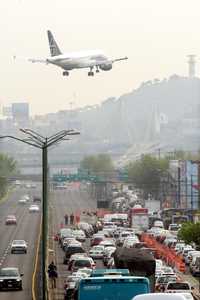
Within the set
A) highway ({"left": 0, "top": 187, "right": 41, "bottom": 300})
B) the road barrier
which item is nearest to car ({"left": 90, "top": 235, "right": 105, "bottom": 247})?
the road barrier

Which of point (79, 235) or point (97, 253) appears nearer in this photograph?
point (97, 253)

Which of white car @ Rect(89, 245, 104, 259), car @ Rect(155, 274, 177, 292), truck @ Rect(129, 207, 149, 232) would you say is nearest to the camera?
car @ Rect(155, 274, 177, 292)

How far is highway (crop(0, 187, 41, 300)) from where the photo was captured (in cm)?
4756

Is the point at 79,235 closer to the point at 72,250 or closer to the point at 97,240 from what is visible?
the point at 97,240

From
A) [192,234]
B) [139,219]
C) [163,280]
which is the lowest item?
[163,280]

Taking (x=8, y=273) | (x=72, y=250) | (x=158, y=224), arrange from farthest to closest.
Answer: (x=158, y=224) → (x=72, y=250) → (x=8, y=273)

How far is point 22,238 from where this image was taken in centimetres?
8694

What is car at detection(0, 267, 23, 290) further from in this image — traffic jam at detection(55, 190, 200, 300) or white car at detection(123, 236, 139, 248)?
white car at detection(123, 236, 139, 248)

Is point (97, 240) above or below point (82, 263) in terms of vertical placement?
above

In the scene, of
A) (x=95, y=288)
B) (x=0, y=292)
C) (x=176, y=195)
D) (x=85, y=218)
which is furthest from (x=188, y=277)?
(x=176, y=195)

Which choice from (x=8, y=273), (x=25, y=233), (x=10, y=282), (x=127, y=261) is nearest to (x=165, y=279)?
(x=127, y=261)

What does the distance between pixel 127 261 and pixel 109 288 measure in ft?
48.5

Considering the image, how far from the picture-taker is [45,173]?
44.3 meters

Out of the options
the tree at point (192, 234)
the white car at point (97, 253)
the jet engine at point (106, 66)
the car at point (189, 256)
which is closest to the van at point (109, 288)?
the car at point (189, 256)
